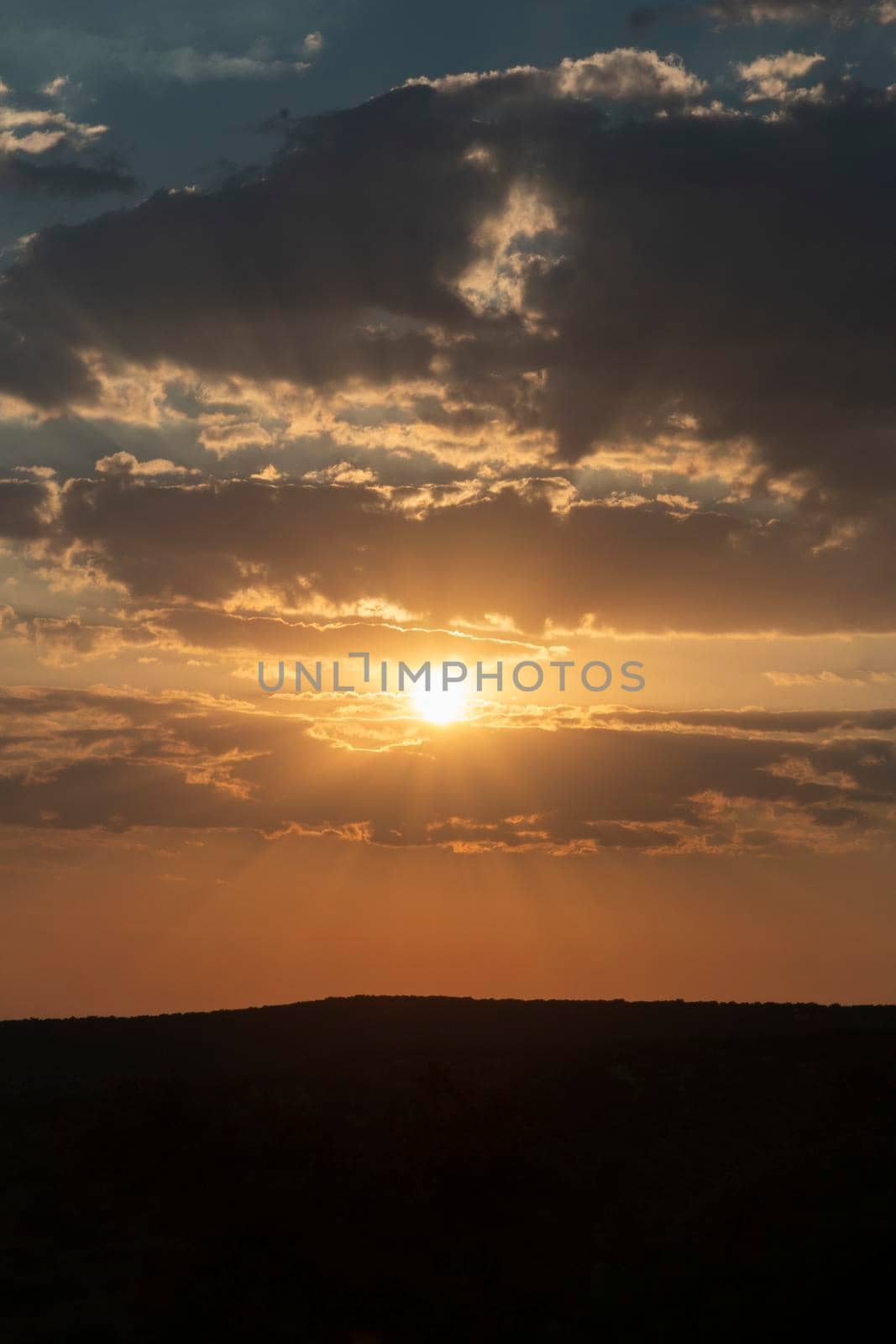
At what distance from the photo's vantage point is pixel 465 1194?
37.4 metres

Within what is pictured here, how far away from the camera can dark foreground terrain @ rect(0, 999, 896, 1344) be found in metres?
28.0

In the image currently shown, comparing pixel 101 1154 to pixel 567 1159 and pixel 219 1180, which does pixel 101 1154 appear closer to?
pixel 219 1180

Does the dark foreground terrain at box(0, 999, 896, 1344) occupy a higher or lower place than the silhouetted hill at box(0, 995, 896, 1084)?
higher

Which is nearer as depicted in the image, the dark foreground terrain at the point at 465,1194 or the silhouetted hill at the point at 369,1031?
the dark foreground terrain at the point at 465,1194

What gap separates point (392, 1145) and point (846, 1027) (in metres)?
24.6

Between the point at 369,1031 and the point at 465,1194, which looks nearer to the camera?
the point at 465,1194

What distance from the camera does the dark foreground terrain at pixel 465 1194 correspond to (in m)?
28.0

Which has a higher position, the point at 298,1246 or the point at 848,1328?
the point at 848,1328

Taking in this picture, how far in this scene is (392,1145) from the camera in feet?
136

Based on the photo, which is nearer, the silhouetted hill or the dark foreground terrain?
the dark foreground terrain

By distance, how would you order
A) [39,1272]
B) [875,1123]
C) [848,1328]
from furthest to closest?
[875,1123] < [39,1272] < [848,1328]

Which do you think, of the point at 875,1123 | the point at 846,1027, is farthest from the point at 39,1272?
the point at 846,1027

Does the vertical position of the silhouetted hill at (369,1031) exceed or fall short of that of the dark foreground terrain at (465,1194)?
it falls short

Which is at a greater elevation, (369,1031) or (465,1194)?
(465,1194)
